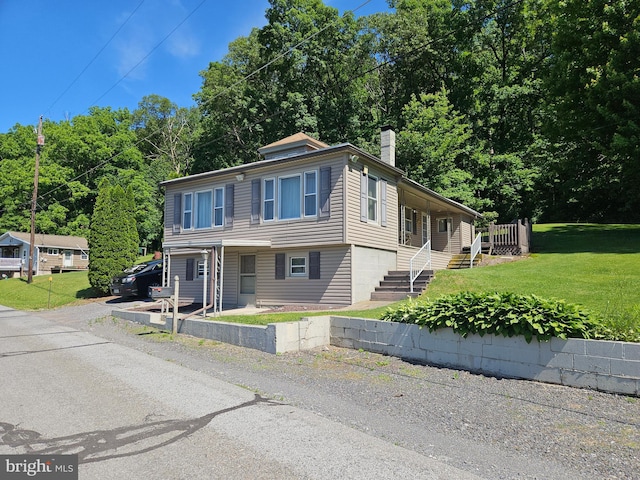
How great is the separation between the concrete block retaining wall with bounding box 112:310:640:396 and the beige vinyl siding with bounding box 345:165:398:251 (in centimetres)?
519

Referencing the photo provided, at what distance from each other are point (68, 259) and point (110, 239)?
88.1 feet

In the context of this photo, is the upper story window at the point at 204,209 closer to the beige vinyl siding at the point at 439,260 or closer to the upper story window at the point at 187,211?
the upper story window at the point at 187,211

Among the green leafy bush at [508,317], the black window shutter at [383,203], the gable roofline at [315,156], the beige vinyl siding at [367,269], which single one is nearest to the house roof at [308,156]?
the gable roofline at [315,156]

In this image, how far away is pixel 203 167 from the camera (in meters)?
42.3

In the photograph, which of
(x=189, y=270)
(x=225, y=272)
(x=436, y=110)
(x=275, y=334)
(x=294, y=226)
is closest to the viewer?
(x=275, y=334)

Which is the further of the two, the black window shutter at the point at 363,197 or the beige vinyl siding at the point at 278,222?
the black window shutter at the point at 363,197

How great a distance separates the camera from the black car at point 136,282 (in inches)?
765

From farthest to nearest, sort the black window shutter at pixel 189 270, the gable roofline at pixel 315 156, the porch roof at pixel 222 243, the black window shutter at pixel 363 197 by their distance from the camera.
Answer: the black window shutter at pixel 189 270 → the black window shutter at pixel 363 197 → the gable roofline at pixel 315 156 → the porch roof at pixel 222 243

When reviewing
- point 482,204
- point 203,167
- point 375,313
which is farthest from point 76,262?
point 375,313

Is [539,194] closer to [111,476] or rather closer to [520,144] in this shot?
[520,144]

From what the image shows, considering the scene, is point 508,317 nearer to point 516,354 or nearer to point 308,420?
point 516,354

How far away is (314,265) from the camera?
1536 cm

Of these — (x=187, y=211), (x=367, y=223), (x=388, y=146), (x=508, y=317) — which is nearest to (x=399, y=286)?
(x=367, y=223)

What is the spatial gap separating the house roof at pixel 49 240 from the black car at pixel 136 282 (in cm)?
2373
